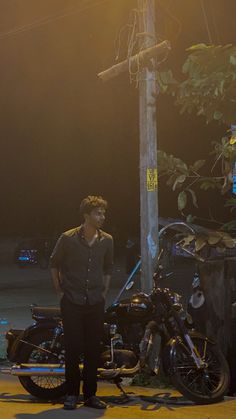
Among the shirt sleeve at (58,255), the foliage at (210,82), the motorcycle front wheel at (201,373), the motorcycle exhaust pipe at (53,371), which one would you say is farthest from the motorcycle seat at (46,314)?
the foliage at (210,82)

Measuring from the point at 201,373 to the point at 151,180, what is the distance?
7.86ft

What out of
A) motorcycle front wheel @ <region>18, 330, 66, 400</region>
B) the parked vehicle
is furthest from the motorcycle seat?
the parked vehicle

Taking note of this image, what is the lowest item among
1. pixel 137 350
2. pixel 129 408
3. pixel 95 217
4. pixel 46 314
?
pixel 129 408

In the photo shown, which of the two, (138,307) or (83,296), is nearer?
(83,296)

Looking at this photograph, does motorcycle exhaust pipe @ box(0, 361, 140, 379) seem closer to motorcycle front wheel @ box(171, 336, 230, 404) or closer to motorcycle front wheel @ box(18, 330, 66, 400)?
motorcycle front wheel @ box(18, 330, 66, 400)

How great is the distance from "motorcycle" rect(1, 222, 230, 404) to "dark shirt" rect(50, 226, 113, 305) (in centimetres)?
57

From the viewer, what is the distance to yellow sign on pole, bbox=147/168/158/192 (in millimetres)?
7391

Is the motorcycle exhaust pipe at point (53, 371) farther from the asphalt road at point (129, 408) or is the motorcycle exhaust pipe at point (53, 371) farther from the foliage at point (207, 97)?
the foliage at point (207, 97)

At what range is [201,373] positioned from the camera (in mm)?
5926

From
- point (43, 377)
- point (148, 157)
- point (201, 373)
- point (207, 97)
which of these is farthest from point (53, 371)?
point (207, 97)

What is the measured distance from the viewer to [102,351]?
6043 mm

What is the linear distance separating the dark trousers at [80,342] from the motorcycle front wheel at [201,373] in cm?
73

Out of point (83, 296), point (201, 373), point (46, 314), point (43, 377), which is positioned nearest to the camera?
point (83, 296)

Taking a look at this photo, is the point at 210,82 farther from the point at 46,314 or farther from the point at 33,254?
the point at 33,254
